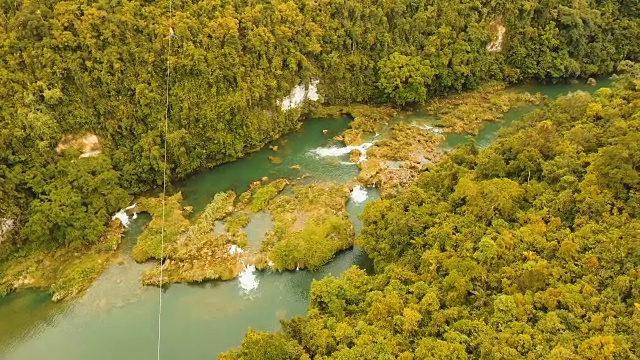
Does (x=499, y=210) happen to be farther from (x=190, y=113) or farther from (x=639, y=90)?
(x=190, y=113)

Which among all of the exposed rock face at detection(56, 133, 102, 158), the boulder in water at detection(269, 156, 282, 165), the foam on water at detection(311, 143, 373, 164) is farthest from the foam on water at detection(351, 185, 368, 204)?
the exposed rock face at detection(56, 133, 102, 158)

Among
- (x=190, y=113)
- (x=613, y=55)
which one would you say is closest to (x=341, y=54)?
(x=190, y=113)

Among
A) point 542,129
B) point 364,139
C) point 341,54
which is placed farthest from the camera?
point 341,54

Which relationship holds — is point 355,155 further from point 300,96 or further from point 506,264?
point 506,264

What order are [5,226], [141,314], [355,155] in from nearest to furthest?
[141,314] → [5,226] → [355,155]

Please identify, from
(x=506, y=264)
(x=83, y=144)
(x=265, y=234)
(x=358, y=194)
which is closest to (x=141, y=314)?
(x=265, y=234)

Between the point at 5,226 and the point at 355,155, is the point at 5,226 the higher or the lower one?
the lower one
